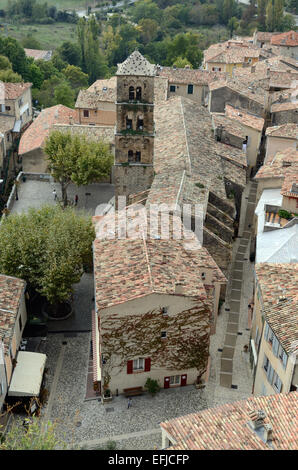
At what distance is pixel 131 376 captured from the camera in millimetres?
39625

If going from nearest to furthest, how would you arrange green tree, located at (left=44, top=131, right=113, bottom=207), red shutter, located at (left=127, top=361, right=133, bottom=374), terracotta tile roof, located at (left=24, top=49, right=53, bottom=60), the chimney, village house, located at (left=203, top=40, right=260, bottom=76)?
the chimney, red shutter, located at (left=127, top=361, right=133, bottom=374), green tree, located at (left=44, top=131, right=113, bottom=207), village house, located at (left=203, top=40, right=260, bottom=76), terracotta tile roof, located at (left=24, top=49, right=53, bottom=60)

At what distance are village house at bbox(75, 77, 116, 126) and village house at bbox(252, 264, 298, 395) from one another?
148 feet

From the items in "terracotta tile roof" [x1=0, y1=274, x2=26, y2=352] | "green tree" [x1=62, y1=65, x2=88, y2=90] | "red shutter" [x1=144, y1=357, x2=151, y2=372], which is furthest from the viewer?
"green tree" [x1=62, y1=65, x2=88, y2=90]

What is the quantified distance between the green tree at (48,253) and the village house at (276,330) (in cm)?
1469

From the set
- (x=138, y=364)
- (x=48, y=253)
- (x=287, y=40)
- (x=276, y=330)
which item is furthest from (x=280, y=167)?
(x=287, y=40)

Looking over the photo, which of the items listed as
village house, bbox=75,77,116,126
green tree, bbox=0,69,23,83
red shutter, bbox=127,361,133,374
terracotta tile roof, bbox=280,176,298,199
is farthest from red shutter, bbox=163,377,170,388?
green tree, bbox=0,69,23,83

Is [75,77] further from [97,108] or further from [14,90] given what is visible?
[97,108]

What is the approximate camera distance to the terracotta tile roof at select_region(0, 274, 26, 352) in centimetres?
3947

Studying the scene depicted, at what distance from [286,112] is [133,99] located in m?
35.1

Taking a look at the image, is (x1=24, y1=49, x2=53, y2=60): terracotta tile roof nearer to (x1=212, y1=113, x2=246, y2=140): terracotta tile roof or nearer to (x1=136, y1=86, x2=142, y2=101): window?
(x1=212, y1=113, x2=246, y2=140): terracotta tile roof

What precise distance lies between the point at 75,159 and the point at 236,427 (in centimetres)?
4177

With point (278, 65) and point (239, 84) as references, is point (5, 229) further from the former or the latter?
point (278, 65)

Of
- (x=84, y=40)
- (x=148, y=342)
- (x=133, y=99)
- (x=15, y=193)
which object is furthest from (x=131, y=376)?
(x=84, y=40)

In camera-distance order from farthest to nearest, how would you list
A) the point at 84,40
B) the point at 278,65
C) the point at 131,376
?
the point at 84,40
the point at 278,65
the point at 131,376
